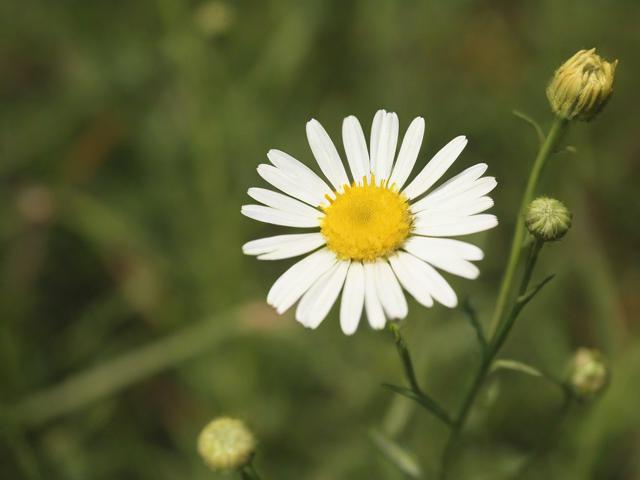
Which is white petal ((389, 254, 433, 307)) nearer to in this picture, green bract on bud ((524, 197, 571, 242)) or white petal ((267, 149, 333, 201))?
green bract on bud ((524, 197, 571, 242))

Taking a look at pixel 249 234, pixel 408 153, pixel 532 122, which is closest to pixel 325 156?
pixel 408 153

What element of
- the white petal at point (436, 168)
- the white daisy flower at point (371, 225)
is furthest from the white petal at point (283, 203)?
the white petal at point (436, 168)

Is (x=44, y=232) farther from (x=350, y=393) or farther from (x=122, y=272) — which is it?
(x=350, y=393)

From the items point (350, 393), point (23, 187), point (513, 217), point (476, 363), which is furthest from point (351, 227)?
point (23, 187)

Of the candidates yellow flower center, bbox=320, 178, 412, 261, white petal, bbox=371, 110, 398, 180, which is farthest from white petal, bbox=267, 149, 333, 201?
white petal, bbox=371, 110, 398, 180

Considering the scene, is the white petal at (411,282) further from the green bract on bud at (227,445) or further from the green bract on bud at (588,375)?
the green bract on bud at (588,375)

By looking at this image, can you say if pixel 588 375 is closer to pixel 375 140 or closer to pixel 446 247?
pixel 446 247
